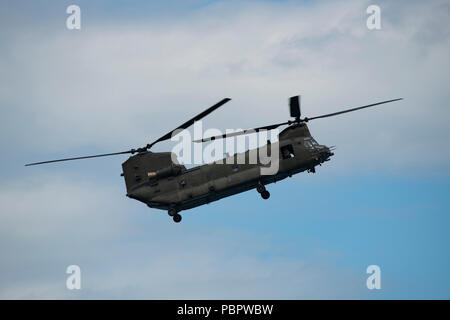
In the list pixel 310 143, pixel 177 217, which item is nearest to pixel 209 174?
pixel 177 217

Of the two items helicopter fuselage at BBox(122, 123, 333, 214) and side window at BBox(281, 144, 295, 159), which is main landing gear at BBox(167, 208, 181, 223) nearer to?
helicopter fuselage at BBox(122, 123, 333, 214)

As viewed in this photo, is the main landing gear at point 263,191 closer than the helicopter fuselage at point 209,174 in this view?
No

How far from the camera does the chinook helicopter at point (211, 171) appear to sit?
74.0 meters

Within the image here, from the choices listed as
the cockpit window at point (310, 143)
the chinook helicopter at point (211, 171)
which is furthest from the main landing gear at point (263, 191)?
the cockpit window at point (310, 143)

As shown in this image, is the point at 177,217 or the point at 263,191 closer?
the point at 263,191

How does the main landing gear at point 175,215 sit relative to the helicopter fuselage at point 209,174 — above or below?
below

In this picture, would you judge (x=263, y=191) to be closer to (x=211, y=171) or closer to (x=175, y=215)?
(x=211, y=171)

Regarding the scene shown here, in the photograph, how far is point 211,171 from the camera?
75188mm

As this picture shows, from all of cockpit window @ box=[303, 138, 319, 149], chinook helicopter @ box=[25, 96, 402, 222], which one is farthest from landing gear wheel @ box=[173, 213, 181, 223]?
cockpit window @ box=[303, 138, 319, 149]

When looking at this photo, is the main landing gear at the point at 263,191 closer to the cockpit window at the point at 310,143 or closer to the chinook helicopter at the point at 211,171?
the chinook helicopter at the point at 211,171

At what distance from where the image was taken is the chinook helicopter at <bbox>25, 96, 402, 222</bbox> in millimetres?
74000

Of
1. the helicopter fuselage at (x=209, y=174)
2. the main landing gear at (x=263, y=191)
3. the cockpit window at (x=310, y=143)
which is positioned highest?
the cockpit window at (x=310, y=143)
